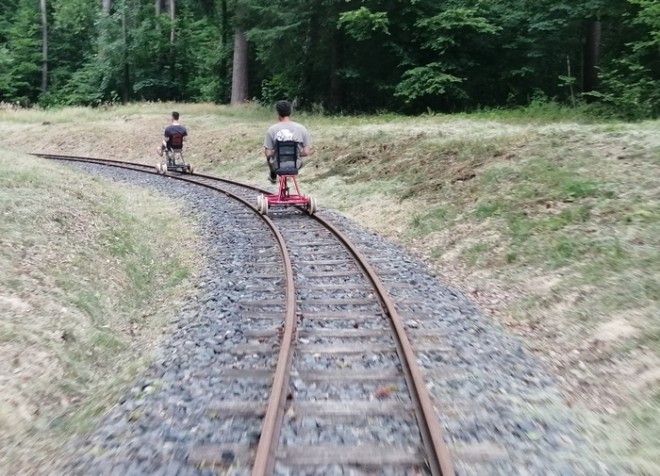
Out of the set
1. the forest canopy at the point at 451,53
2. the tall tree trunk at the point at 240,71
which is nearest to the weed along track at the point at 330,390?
the forest canopy at the point at 451,53

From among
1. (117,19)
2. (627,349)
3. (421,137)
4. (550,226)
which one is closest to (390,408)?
(627,349)

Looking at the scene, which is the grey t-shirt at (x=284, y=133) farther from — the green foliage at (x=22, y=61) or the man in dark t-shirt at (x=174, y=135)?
the green foliage at (x=22, y=61)

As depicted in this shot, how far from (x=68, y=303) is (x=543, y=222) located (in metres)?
6.39

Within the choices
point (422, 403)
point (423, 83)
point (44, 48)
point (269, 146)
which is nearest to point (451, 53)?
point (423, 83)

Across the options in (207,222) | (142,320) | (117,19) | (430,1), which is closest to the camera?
(142,320)

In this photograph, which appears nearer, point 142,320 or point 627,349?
point 627,349

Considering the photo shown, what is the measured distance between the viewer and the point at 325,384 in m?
5.01

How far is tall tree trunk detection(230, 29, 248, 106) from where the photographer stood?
3222cm

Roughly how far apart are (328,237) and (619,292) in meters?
4.96

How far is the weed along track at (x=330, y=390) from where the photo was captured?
13.0 feet

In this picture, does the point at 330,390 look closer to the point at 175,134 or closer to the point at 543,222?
the point at 543,222

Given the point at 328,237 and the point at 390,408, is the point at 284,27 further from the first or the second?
the point at 390,408

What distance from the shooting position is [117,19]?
43688 millimetres

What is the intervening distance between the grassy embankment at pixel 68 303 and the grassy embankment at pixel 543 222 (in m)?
3.77
